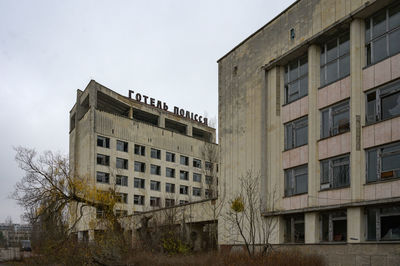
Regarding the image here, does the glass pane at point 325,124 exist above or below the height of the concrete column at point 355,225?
above

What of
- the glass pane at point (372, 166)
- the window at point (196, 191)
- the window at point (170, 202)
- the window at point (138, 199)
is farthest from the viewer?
the window at point (196, 191)

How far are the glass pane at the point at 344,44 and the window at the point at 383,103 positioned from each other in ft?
8.83

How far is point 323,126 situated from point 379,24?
5312 millimetres

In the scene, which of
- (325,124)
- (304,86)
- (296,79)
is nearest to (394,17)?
(325,124)

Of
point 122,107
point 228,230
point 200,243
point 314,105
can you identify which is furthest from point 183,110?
point 314,105

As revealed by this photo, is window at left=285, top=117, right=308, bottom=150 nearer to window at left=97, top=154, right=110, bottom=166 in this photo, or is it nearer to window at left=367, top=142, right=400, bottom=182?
window at left=367, top=142, right=400, bottom=182

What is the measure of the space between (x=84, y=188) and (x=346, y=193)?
58.9 ft

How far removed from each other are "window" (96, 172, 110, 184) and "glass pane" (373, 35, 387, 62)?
138 ft

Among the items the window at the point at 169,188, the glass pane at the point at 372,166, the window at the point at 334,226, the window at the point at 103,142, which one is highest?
the window at the point at 103,142

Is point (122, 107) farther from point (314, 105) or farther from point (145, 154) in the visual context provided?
point (314, 105)

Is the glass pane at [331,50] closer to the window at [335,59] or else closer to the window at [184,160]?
the window at [335,59]

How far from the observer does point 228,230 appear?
26.3 m

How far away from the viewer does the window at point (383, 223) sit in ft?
54.6

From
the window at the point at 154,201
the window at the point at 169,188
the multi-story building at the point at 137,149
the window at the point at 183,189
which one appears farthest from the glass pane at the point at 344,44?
the window at the point at 183,189
